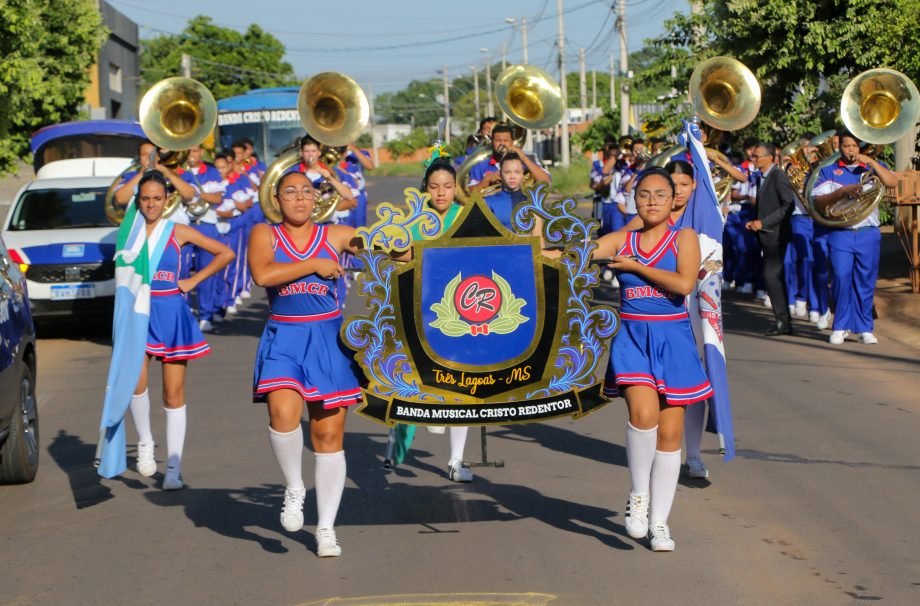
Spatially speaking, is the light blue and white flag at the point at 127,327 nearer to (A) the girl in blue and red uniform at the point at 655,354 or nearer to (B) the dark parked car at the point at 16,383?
(B) the dark parked car at the point at 16,383

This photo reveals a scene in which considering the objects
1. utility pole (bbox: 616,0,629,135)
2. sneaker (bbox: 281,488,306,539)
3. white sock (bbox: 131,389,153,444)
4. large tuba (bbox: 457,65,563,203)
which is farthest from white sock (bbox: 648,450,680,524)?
utility pole (bbox: 616,0,629,135)

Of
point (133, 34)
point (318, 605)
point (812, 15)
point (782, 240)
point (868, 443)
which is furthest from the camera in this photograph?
point (133, 34)

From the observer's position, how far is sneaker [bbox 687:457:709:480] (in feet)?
28.0

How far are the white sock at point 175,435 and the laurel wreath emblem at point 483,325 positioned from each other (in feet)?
7.34

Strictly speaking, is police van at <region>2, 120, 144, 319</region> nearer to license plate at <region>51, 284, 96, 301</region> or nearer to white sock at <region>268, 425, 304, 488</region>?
license plate at <region>51, 284, 96, 301</region>

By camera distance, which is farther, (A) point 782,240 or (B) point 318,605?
(A) point 782,240

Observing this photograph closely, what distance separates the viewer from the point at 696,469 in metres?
8.55

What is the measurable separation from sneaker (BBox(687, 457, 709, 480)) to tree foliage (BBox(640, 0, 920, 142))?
32.2 ft

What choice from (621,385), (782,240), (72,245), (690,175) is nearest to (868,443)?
(690,175)

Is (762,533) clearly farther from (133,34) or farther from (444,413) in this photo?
(133,34)

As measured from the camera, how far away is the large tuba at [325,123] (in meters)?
14.7

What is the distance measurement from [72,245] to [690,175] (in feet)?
31.8

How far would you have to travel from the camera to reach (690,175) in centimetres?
827

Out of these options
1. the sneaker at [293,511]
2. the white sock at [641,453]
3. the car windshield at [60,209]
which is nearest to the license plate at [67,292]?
the car windshield at [60,209]
